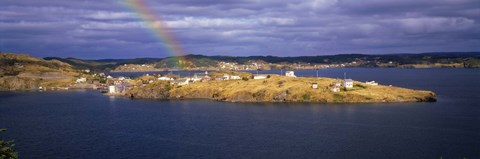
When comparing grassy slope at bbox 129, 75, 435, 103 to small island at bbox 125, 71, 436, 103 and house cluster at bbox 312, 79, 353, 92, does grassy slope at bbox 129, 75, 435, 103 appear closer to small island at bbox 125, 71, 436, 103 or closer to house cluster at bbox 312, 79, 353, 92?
small island at bbox 125, 71, 436, 103

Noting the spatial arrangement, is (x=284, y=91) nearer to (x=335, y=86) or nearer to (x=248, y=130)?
(x=335, y=86)

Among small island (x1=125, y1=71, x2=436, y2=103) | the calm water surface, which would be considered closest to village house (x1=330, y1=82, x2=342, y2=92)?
small island (x1=125, y1=71, x2=436, y2=103)

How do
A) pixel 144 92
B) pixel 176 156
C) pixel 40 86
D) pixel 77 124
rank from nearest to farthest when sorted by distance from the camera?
pixel 176 156
pixel 77 124
pixel 144 92
pixel 40 86

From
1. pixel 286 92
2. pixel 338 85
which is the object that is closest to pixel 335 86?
pixel 338 85


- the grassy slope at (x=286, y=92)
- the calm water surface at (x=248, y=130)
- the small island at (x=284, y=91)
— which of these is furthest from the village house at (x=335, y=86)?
the calm water surface at (x=248, y=130)

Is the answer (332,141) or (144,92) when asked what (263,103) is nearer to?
(144,92)

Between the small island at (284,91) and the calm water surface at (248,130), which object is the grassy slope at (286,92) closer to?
the small island at (284,91)

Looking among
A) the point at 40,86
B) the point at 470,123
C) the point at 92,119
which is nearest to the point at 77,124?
the point at 92,119

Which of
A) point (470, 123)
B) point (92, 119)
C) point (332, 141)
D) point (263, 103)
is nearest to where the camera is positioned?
point (332, 141)

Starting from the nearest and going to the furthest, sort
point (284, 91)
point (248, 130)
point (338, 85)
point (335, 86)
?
point (248, 130) → point (284, 91) → point (335, 86) → point (338, 85)
